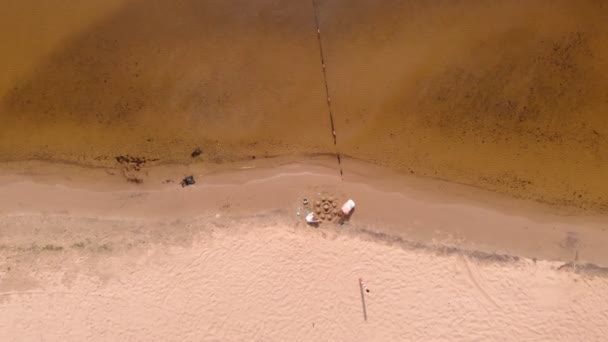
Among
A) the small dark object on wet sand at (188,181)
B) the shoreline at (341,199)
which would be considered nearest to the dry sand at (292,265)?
the shoreline at (341,199)

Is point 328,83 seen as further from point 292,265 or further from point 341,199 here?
point 292,265

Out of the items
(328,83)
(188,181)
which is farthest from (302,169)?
(188,181)

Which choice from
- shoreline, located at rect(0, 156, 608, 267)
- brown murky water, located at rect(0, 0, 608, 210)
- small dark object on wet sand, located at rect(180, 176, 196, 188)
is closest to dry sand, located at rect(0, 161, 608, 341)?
shoreline, located at rect(0, 156, 608, 267)

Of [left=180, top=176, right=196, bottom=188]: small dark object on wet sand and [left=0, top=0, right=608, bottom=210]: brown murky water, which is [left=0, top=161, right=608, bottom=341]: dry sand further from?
[left=0, top=0, right=608, bottom=210]: brown murky water

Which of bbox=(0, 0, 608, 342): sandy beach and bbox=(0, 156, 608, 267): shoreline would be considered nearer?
bbox=(0, 0, 608, 342): sandy beach

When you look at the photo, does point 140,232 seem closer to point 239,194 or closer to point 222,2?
point 239,194

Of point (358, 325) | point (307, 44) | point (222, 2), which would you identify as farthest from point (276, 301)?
point (222, 2)

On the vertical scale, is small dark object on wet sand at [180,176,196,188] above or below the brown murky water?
below

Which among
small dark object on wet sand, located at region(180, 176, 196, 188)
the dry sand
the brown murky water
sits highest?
the brown murky water
